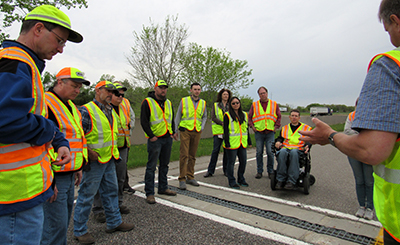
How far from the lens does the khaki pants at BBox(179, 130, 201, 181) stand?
5891 millimetres

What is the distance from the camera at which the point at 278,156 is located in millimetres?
5543

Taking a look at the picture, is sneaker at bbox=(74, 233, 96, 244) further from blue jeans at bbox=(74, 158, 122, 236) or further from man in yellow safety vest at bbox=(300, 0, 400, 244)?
man in yellow safety vest at bbox=(300, 0, 400, 244)

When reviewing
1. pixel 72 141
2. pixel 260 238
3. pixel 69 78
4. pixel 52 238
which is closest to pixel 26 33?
pixel 69 78

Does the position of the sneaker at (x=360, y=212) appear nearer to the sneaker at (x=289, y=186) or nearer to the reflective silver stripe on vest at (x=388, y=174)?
the sneaker at (x=289, y=186)

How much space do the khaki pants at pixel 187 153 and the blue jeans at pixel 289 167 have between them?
2.03 metres

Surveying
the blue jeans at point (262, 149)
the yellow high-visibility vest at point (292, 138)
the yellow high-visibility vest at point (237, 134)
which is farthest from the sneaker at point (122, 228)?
the blue jeans at point (262, 149)

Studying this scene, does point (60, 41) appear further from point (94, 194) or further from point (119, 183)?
point (119, 183)

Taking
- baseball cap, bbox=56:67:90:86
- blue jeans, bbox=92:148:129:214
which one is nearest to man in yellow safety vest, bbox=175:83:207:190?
blue jeans, bbox=92:148:129:214

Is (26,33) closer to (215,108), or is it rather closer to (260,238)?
(260,238)

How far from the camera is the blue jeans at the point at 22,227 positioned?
56.8 inches

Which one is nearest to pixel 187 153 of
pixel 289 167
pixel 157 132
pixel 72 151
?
pixel 157 132

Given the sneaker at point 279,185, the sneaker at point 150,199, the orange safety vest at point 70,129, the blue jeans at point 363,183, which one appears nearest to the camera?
the orange safety vest at point 70,129

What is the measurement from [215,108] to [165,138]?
2537mm

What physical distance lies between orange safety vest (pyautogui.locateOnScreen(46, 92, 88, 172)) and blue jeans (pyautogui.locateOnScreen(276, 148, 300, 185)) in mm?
3933
